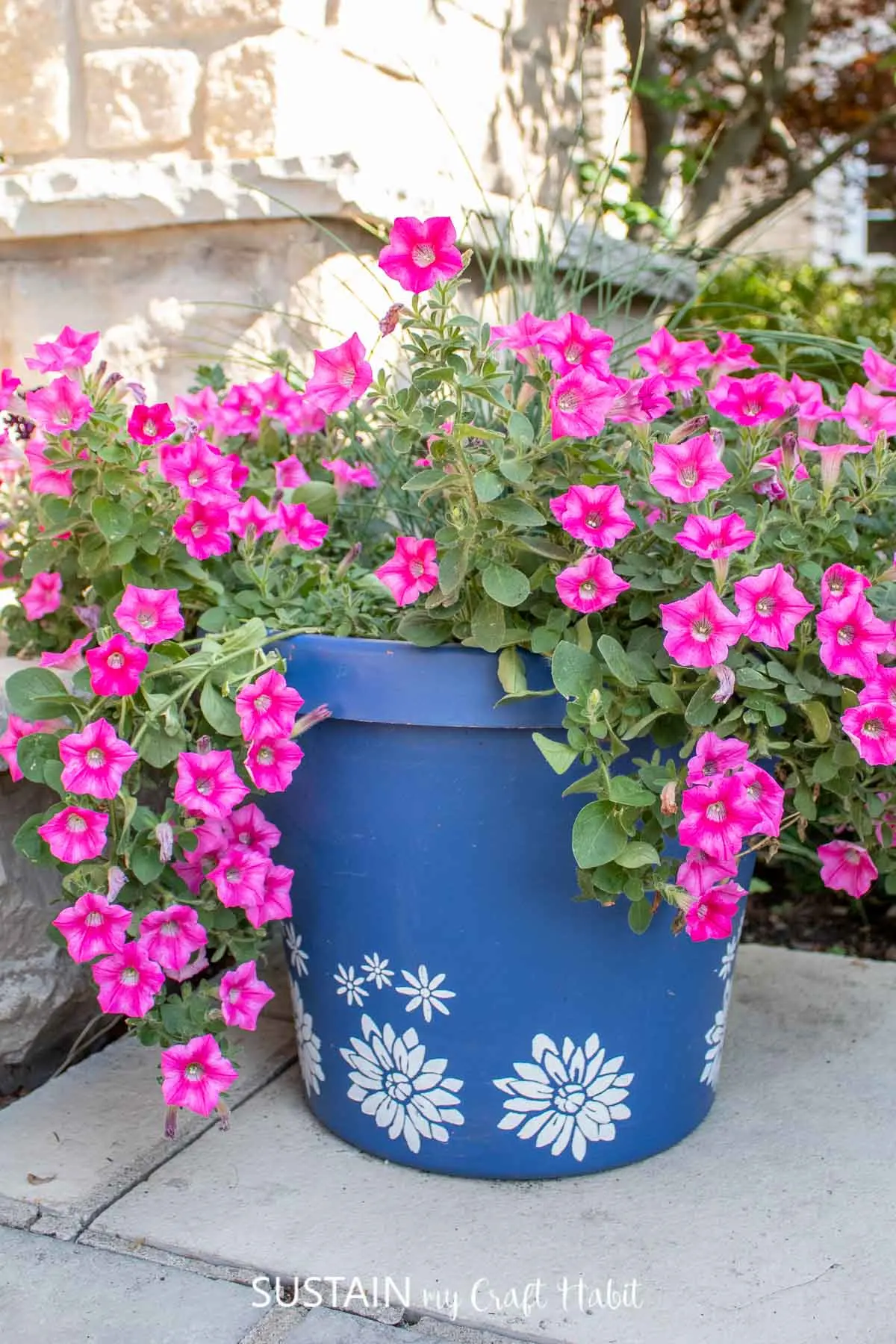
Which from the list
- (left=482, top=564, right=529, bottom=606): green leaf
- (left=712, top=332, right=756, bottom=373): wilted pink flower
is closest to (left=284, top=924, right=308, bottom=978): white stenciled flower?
(left=482, top=564, right=529, bottom=606): green leaf

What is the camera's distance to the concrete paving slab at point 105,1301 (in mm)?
1234

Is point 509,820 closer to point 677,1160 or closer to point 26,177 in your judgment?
point 677,1160

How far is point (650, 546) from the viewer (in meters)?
1.44

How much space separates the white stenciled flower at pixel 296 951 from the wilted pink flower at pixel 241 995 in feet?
0.55

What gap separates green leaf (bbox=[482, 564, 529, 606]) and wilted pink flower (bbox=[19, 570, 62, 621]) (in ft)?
2.16

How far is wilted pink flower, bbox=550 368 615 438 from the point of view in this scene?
1.29 meters

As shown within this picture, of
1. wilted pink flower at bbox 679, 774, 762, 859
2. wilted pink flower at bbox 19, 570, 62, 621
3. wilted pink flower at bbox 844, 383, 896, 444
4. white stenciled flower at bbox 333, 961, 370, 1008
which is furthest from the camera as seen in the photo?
wilted pink flower at bbox 19, 570, 62, 621

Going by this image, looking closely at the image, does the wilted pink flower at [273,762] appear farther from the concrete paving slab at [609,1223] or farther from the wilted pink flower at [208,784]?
the concrete paving slab at [609,1223]

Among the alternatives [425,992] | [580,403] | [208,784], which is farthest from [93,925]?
[580,403]

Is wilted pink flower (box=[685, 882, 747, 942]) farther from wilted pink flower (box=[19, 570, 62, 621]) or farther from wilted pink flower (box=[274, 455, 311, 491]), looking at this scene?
wilted pink flower (box=[19, 570, 62, 621])

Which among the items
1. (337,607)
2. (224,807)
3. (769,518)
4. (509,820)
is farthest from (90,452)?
(769,518)

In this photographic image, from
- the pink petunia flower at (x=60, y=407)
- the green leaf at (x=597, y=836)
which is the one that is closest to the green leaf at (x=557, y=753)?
the green leaf at (x=597, y=836)

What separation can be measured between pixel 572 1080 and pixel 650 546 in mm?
621

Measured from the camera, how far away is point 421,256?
128 cm
